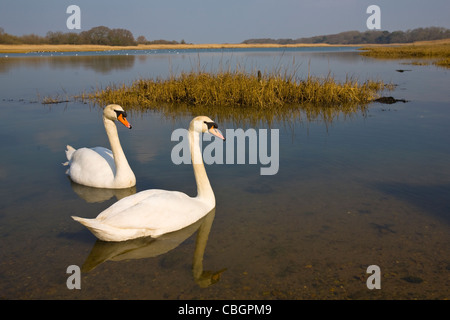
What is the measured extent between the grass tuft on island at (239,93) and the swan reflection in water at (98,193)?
366 inches

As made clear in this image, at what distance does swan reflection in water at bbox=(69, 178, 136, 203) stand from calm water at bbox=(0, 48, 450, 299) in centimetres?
5

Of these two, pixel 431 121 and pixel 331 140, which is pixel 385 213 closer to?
pixel 331 140

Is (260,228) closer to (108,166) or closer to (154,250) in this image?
(154,250)

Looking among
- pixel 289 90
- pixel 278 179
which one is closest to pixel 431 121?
pixel 289 90

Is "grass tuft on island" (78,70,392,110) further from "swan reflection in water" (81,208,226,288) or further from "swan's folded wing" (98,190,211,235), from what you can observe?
"swan reflection in water" (81,208,226,288)

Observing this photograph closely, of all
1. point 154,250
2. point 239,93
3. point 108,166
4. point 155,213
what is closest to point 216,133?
point 155,213

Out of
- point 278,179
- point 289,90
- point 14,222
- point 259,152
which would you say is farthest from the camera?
point 289,90

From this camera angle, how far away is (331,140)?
36.0 feet

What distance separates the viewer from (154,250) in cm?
519

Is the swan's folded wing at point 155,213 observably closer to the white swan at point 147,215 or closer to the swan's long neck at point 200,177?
the white swan at point 147,215

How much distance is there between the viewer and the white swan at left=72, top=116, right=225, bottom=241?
503cm

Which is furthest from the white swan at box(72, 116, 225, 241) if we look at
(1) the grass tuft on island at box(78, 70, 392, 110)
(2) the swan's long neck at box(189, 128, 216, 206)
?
(1) the grass tuft on island at box(78, 70, 392, 110)
